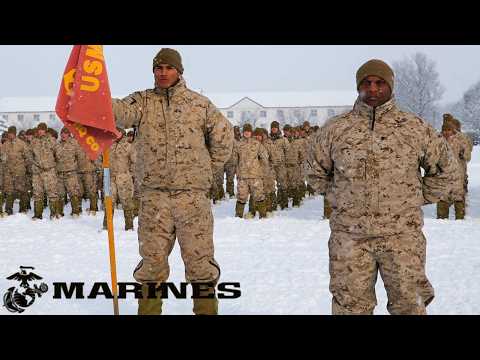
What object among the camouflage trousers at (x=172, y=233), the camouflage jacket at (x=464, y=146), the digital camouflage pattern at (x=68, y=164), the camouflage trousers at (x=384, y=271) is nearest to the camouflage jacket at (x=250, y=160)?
the digital camouflage pattern at (x=68, y=164)

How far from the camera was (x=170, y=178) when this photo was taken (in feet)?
14.9

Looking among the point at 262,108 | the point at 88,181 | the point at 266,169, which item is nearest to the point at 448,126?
the point at 266,169

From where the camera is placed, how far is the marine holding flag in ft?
14.9

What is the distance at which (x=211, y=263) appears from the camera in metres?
4.65

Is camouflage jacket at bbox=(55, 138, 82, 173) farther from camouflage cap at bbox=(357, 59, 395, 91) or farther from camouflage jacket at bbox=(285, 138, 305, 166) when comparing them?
→ camouflage cap at bbox=(357, 59, 395, 91)

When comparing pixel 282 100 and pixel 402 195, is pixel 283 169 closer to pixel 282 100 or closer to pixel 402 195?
pixel 402 195

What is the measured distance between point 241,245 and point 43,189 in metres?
6.22

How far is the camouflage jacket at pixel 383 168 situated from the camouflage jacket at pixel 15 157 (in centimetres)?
1227

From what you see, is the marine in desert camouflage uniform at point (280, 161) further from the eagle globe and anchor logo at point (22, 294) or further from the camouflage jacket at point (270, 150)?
the eagle globe and anchor logo at point (22, 294)

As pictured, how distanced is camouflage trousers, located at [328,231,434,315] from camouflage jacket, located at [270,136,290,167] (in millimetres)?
11576

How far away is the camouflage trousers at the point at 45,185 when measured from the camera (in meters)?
12.9

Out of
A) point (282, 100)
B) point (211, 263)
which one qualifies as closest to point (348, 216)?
point (211, 263)

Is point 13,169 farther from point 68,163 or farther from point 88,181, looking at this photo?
point 88,181

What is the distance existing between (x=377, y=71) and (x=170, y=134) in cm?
180
